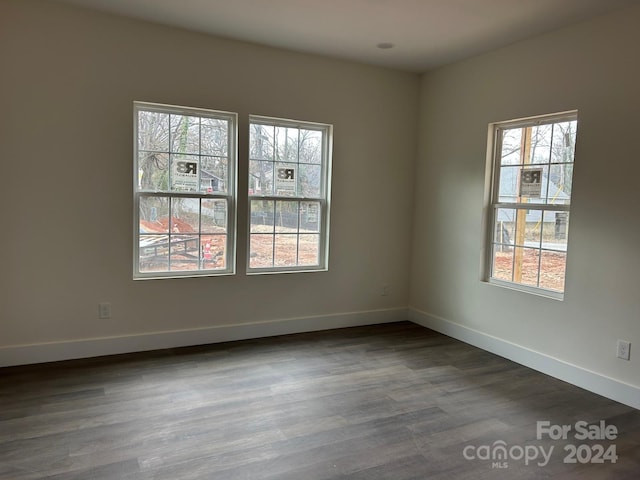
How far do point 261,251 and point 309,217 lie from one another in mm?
625

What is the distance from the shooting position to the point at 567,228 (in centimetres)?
350

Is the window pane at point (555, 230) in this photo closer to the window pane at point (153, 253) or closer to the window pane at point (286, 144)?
the window pane at point (286, 144)

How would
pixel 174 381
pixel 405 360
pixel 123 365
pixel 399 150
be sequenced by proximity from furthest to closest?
pixel 399 150, pixel 405 360, pixel 123 365, pixel 174 381

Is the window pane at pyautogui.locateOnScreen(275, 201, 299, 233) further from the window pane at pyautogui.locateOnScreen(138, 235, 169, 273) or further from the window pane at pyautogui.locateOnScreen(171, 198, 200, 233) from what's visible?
the window pane at pyautogui.locateOnScreen(138, 235, 169, 273)

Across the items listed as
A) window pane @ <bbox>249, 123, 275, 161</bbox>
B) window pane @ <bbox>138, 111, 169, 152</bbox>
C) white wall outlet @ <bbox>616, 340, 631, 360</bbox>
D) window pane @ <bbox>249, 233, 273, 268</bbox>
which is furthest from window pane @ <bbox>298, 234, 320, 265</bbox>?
white wall outlet @ <bbox>616, 340, 631, 360</bbox>

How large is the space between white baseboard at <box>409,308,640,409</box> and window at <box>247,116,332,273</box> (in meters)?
1.42

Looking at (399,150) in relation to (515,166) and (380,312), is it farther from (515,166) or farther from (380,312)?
(380,312)

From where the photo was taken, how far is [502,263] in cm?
411

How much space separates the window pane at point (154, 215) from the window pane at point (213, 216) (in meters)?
0.32

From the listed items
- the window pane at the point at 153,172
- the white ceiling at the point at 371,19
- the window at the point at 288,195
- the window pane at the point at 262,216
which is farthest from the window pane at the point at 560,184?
the window pane at the point at 153,172

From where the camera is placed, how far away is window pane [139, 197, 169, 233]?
3822mm

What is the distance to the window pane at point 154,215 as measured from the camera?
3822 millimetres

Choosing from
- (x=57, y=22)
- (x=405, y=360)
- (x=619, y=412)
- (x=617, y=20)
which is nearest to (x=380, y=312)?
(x=405, y=360)

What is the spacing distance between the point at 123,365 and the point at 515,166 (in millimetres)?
Result: 3737
